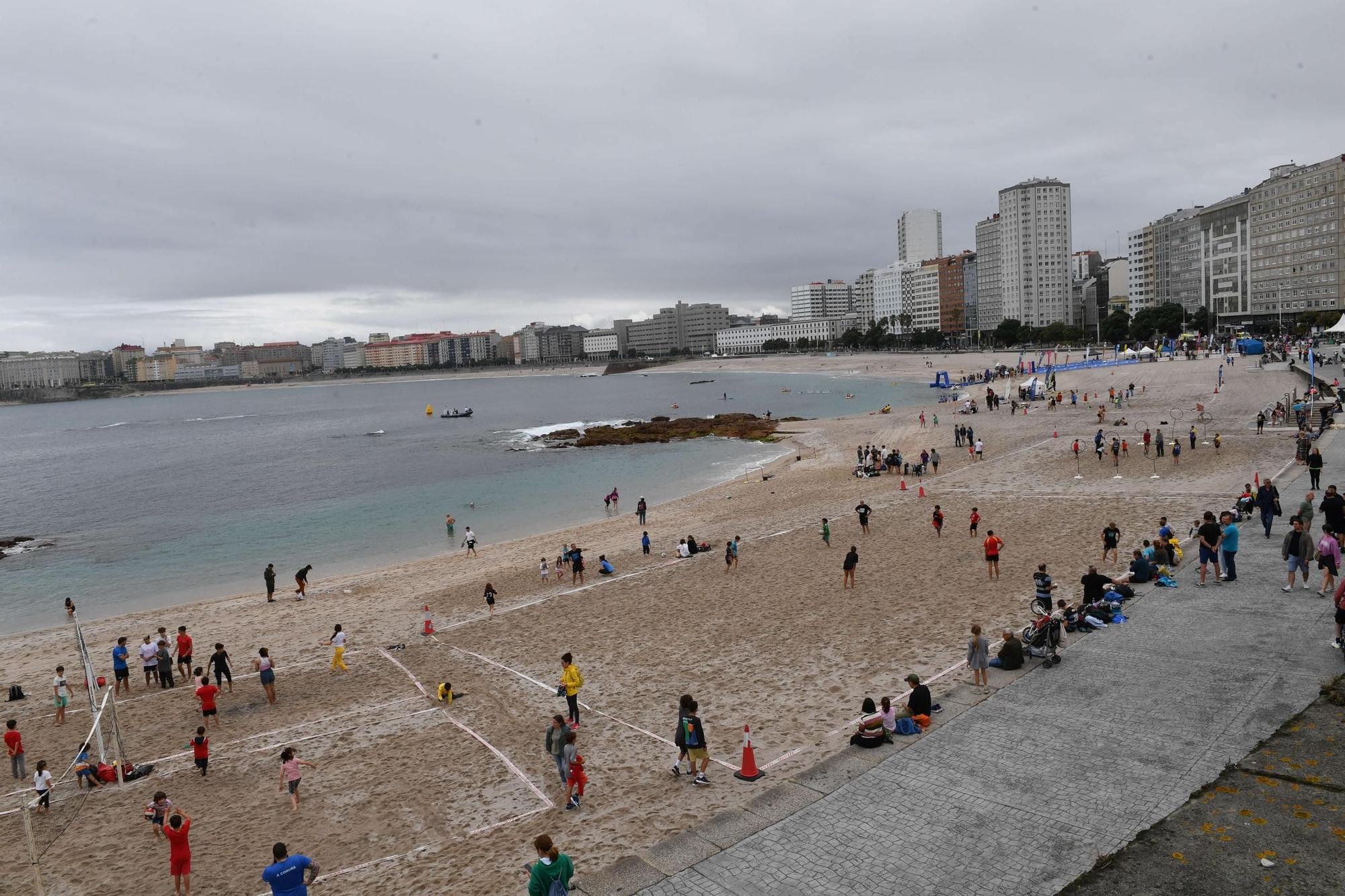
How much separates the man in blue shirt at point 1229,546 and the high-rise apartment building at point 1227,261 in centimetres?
11864

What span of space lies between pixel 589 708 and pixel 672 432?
53978 millimetres

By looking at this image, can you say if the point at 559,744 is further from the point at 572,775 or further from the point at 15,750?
the point at 15,750

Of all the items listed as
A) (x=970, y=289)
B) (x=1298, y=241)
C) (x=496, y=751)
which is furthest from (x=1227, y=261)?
(x=496, y=751)

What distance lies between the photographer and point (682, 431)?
219ft

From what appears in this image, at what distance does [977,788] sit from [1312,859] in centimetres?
277

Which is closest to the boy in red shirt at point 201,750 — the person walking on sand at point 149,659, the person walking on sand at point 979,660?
the person walking on sand at point 149,659

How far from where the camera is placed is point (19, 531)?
4253 cm

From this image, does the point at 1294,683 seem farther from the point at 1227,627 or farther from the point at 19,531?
the point at 19,531

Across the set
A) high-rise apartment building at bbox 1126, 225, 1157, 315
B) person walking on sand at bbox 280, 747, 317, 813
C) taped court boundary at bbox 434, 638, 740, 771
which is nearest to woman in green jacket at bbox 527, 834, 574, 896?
taped court boundary at bbox 434, 638, 740, 771

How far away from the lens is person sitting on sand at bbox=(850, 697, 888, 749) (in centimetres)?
976

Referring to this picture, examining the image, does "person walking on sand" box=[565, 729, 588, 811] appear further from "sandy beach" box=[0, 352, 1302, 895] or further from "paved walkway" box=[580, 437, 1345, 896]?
"paved walkway" box=[580, 437, 1345, 896]

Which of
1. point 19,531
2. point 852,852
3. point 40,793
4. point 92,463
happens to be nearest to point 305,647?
point 40,793

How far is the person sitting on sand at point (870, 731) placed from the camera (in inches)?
384

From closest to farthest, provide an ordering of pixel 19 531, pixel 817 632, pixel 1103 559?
pixel 817 632, pixel 1103 559, pixel 19 531
